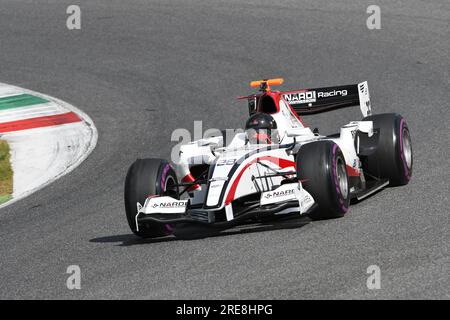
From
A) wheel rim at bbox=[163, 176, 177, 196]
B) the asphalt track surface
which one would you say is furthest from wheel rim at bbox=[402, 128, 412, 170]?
wheel rim at bbox=[163, 176, 177, 196]

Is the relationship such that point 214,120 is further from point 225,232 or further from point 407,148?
point 225,232

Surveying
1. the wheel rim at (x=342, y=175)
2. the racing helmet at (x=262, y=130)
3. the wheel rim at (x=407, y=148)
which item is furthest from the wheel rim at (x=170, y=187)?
the wheel rim at (x=407, y=148)

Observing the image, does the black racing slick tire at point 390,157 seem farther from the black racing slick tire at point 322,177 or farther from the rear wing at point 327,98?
the black racing slick tire at point 322,177

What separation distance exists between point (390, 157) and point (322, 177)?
1.83 m

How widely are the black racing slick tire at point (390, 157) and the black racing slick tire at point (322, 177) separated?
1404mm

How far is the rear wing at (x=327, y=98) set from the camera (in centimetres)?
1162

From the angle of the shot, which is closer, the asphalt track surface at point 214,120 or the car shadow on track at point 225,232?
the asphalt track surface at point 214,120

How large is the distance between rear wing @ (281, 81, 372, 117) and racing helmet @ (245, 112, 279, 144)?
1427 mm

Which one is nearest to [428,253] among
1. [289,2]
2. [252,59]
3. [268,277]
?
[268,277]

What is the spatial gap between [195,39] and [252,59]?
76.9 inches

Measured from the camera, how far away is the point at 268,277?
7.52m

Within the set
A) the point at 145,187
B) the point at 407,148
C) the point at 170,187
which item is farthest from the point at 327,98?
the point at 145,187

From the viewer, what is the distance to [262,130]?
33.1ft
